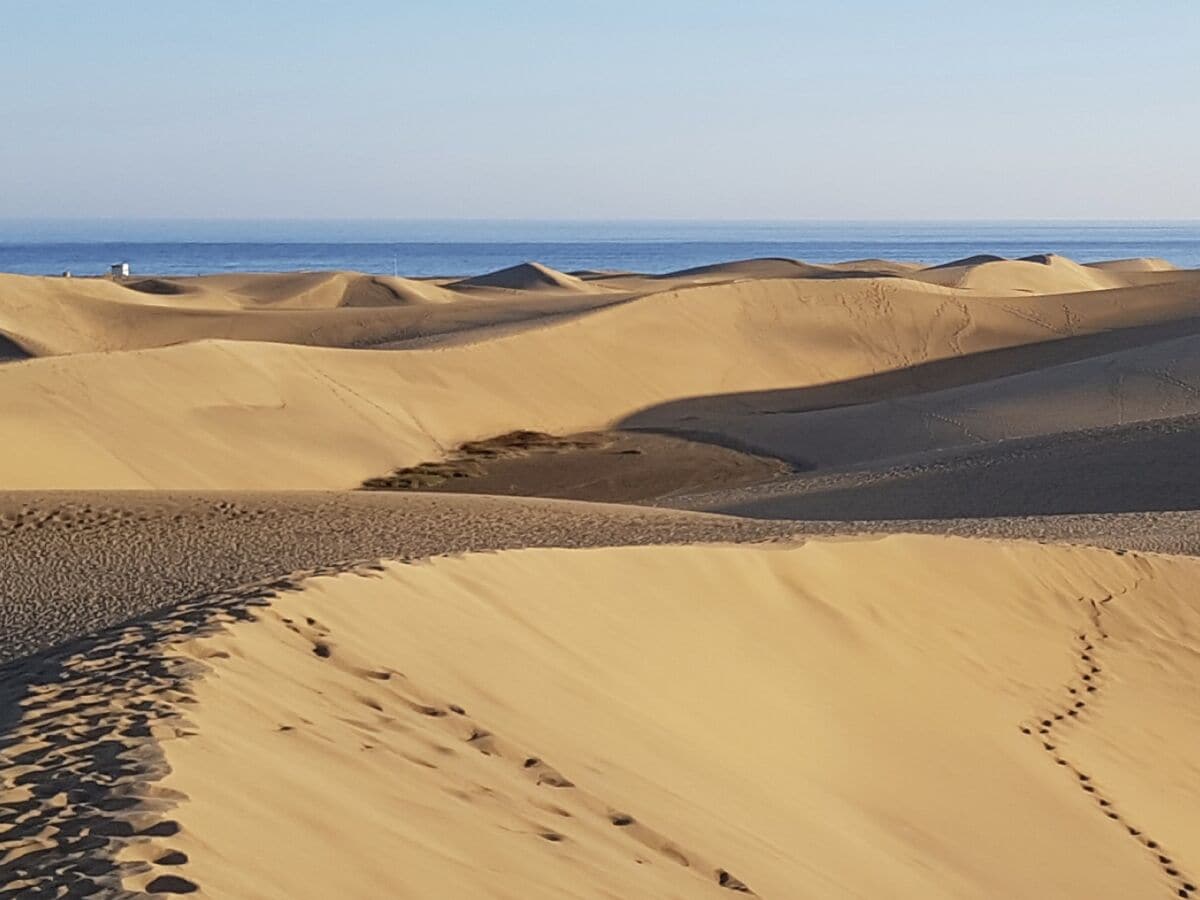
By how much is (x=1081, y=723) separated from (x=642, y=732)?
2999mm

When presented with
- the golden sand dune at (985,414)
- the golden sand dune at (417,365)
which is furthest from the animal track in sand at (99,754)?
the golden sand dune at (985,414)

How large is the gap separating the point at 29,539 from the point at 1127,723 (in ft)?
19.0

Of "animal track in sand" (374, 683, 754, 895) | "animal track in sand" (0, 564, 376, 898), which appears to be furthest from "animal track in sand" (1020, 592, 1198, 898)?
"animal track in sand" (0, 564, 376, 898)

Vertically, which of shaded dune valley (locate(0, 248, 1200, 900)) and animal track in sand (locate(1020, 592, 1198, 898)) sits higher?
shaded dune valley (locate(0, 248, 1200, 900))

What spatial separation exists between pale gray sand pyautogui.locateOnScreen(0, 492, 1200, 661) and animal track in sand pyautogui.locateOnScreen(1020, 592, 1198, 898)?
1842 millimetres

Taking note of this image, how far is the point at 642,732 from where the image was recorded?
5992 mm

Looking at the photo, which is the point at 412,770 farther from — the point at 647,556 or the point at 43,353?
the point at 43,353

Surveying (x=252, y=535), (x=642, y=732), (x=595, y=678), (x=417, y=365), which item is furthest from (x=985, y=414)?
(x=642, y=732)

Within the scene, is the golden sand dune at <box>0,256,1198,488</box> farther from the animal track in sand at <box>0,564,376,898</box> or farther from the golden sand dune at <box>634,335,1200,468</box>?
the animal track in sand at <box>0,564,376,898</box>

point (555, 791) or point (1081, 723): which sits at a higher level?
point (555, 791)

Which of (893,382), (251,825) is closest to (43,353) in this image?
(893,382)

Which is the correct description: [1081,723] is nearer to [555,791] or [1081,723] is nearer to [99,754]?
[555,791]

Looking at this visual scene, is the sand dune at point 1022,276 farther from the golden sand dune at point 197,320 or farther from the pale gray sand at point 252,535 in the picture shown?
the pale gray sand at point 252,535

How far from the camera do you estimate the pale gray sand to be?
7.42 m
